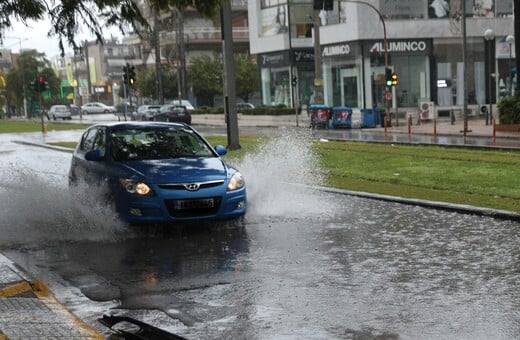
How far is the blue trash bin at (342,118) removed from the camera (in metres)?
40.7

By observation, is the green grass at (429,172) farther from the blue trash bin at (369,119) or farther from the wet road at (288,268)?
the blue trash bin at (369,119)

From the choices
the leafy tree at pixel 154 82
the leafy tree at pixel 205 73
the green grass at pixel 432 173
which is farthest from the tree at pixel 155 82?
the green grass at pixel 432 173

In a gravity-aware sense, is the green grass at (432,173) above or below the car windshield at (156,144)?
below

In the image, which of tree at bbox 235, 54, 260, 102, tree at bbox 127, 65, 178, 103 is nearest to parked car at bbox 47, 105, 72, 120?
tree at bbox 127, 65, 178, 103

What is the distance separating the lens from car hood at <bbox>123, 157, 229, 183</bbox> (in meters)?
9.66

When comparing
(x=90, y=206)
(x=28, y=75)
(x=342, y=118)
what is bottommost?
(x=342, y=118)

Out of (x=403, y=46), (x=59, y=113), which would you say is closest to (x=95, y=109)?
(x=59, y=113)

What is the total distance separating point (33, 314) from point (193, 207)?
146 inches

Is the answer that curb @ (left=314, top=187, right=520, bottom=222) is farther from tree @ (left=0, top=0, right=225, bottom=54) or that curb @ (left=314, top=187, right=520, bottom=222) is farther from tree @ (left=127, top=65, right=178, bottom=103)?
tree @ (left=127, top=65, right=178, bottom=103)

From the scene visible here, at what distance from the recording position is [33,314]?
20.0 feet

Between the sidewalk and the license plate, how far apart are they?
245 cm

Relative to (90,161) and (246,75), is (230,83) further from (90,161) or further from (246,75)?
(246,75)

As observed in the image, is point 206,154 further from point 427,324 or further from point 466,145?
point 466,145

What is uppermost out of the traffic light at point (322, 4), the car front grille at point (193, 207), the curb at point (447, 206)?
the traffic light at point (322, 4)
